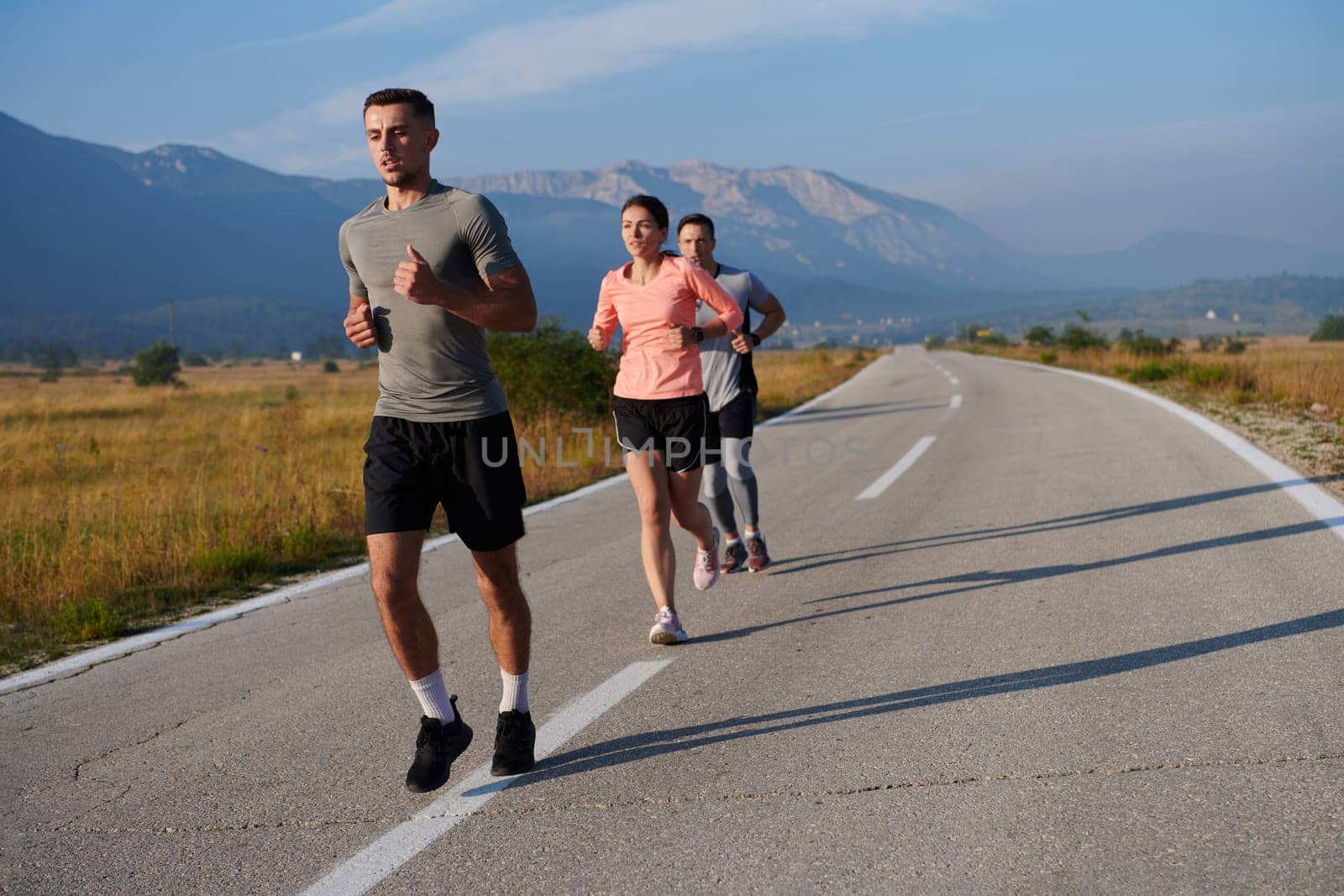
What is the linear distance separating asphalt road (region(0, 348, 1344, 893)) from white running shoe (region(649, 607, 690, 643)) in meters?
0.08

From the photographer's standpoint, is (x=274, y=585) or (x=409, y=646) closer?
(x=409, y=646)

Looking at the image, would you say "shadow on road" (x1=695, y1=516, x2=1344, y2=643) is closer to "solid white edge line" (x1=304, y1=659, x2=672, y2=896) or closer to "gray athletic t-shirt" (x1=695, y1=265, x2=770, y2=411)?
"solid white edge line" (x1=304, y1=659, x2=672, y2=896)

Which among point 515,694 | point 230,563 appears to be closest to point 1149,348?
point 230,563

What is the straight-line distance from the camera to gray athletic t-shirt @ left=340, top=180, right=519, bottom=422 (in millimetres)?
3459

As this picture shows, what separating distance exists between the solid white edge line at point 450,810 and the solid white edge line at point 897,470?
17.4 feet

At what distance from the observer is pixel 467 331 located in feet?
11.9

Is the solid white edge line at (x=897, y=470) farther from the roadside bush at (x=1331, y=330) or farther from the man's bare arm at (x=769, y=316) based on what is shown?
the roadside bush at (x=1331, y=330)

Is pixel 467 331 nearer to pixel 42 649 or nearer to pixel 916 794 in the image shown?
pixel 916 794

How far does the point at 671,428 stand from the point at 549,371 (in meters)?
11.1

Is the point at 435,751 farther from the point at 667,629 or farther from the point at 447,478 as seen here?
the point at 667,629

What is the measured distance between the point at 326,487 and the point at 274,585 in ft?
10.6

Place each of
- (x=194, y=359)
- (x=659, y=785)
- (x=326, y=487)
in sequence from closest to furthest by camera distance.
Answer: (x=659, y=785) → (x=326, y=487) → (x=194, y=359)

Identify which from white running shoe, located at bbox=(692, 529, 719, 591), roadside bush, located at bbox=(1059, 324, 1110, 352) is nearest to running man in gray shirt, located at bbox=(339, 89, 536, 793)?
white running shoe, located at bbox=(692, 529, 719, 591)

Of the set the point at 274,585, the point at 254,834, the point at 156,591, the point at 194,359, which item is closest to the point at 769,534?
the point at 274,585
